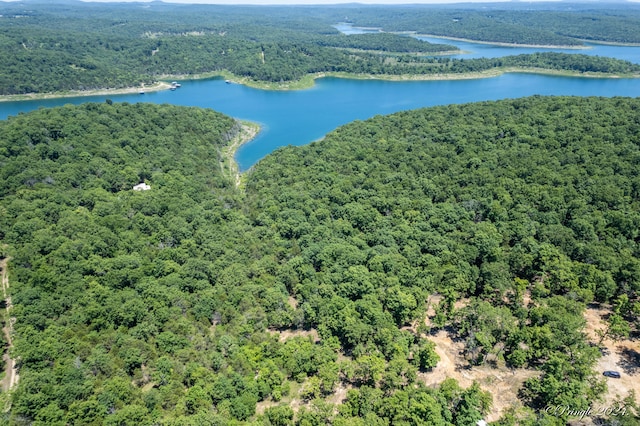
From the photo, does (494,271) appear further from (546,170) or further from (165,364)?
(165,364)

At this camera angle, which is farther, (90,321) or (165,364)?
(90,321)

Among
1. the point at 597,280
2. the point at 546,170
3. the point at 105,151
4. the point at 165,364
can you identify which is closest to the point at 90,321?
the point at 165,364

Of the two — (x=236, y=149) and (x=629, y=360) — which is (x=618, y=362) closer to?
(x=629, y=360)

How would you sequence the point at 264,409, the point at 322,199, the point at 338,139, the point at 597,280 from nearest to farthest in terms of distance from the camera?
the point at 264,409
the point at 597,280
the point at 322,199
the point at 338,139

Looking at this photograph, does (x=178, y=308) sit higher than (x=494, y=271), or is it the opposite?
(x=494, y=271)

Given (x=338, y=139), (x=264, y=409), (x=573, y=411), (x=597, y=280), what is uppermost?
(x=338, y=139)

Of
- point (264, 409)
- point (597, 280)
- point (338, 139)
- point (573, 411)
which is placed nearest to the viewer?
point (573, 411)
